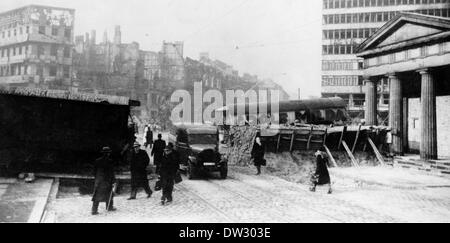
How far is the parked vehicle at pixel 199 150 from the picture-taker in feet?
52.4

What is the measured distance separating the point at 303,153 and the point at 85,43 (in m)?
57.8

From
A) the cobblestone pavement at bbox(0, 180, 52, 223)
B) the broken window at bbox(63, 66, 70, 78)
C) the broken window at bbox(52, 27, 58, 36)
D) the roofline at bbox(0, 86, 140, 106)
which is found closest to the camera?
the cobblestone pavement at bbox(0, 180, 52, 223)

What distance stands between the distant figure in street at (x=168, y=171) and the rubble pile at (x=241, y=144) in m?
10.6

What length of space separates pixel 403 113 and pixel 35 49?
4901 cm

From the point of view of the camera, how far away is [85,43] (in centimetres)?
6806

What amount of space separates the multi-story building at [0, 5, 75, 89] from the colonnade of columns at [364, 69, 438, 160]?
41.5m

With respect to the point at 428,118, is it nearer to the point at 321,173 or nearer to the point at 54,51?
the point at 321,173

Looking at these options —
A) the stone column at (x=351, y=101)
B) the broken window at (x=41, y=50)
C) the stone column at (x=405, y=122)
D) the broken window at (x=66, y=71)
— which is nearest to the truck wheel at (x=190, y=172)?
the stone column at (x=405, y=122)

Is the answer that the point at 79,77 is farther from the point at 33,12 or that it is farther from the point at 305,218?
the point at 305,218

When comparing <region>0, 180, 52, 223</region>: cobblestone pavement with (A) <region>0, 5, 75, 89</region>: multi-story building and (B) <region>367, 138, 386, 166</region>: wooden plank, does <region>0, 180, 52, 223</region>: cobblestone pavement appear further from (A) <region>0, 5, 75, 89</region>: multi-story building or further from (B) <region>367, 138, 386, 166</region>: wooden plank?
(A) <region>0, 5, 75, 89</region>: multi-story building

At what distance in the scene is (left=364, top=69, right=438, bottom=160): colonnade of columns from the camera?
1984 cm

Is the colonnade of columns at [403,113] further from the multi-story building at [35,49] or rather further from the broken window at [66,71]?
the broken window at [66,71]

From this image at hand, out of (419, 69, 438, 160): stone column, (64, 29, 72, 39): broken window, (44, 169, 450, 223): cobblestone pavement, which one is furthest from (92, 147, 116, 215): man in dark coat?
(64, 29, 72, 39): broken window

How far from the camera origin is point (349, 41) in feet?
184
